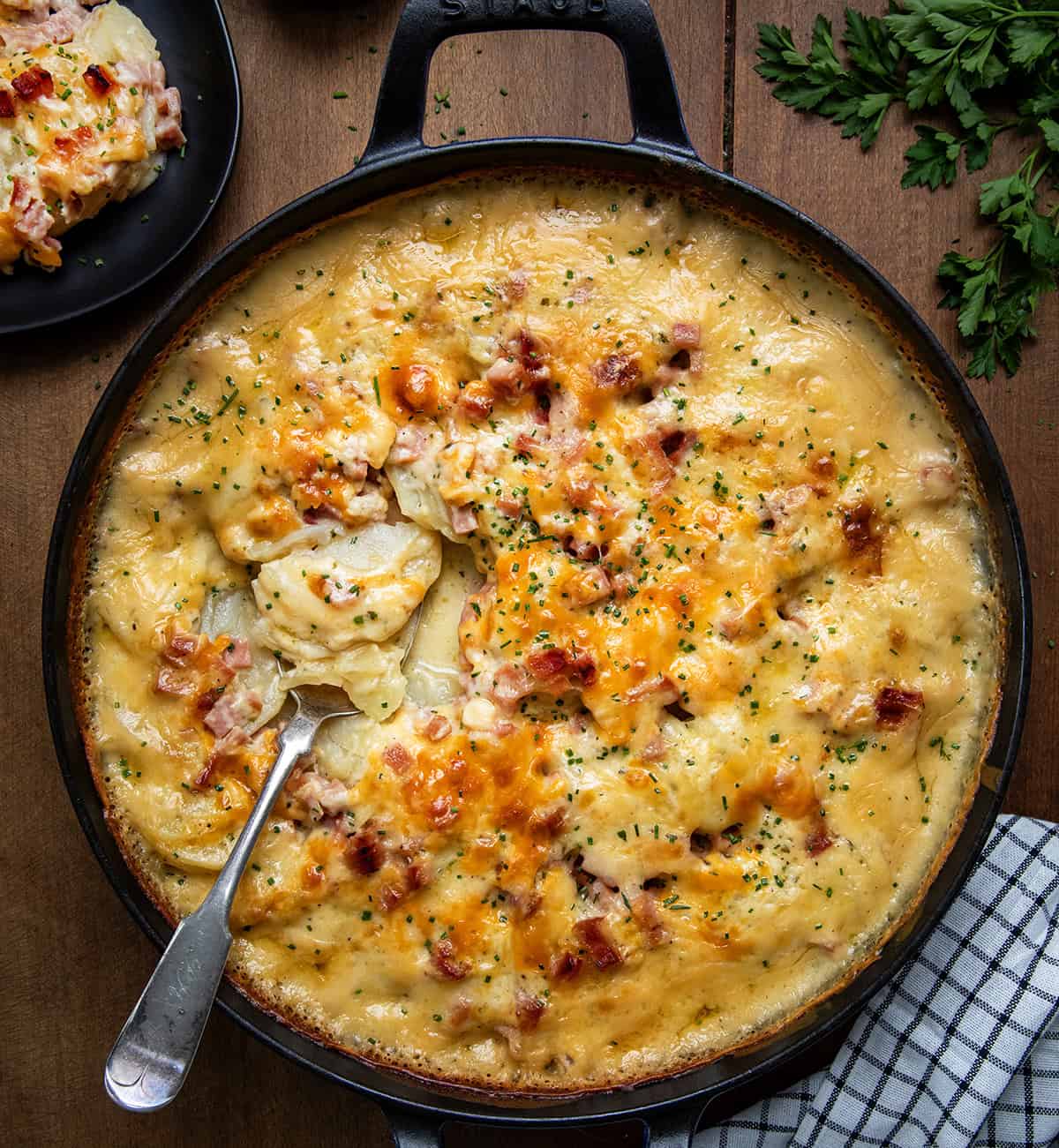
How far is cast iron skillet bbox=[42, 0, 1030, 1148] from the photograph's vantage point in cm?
232

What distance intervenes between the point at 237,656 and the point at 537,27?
155cm

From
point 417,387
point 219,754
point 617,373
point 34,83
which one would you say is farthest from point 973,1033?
point 34,83

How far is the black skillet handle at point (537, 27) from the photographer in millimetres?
2330

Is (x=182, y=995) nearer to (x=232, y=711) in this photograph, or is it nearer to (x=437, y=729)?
(x=232, y=711)

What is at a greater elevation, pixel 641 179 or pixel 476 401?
pixel 641 179

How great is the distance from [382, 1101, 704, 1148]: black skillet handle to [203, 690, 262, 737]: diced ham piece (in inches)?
36.4

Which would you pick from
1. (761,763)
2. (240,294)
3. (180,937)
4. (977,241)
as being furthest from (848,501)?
(180,937)

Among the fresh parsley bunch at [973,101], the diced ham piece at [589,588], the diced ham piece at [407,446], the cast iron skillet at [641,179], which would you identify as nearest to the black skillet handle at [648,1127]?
the cast iron skillet at [641,179]

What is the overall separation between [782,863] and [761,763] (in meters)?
0.24

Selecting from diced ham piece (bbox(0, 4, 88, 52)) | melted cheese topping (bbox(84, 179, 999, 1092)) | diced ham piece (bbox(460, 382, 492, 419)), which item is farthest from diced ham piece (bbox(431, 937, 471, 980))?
diced ham piece (bbox(0, 4, 88, 52))

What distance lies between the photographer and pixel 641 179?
2.47 meters

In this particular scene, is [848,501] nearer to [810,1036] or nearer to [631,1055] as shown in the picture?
[810,1036]

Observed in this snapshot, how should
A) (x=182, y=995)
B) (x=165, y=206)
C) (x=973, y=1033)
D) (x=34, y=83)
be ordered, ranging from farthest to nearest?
(x=165, y=206) → (x=34, y=83) → (x=973, y=1033) → (x=182, y=995)

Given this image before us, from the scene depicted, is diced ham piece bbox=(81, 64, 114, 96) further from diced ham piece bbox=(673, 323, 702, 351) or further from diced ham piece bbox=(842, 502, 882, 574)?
diced ham piece bbox=(842, 502, 882, 574)
